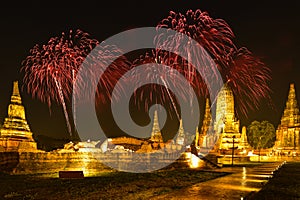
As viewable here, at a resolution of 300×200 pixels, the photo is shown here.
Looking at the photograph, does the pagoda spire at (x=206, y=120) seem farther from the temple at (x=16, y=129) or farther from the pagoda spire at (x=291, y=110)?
the temple at (x=16, y=129)

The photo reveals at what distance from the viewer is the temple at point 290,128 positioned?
70375 millimetres

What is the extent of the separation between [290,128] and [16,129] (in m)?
60.4

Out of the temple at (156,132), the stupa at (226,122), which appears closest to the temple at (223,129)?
the stupa at (226,122)

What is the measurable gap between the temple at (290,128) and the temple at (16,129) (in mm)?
55123

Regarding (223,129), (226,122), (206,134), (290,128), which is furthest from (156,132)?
(290,128)

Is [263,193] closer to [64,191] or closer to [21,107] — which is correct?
[64,191]

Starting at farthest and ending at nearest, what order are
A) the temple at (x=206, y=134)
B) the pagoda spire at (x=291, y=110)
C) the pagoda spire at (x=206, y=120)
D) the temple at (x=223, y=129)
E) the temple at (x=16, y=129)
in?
the pagoda spire at (x=206, y=120), the pagoda spire at (x=291, y=110), the temple at (x=206, y=134), the temple at (x=223, y=129), the temple at (x=16, y=129)

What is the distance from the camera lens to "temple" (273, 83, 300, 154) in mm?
70375

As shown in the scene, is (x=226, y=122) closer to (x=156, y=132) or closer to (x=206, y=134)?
(x=206, y=134)

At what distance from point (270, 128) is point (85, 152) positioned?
228 feet

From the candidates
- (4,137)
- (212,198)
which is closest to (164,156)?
(212,198)

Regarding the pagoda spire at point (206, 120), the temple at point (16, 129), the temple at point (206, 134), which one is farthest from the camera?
the pagoda spire at point (206, 120)

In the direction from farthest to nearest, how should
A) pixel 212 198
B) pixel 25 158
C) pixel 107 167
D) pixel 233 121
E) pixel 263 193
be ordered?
1. pixel 233 121
2. pixel 107 167
3. pixel 25 158
4. pixel 263 193
5. pixel 212 198

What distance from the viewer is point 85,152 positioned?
31.5 metres
